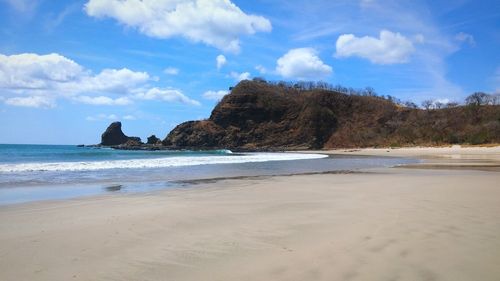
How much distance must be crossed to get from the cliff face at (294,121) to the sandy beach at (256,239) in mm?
100441

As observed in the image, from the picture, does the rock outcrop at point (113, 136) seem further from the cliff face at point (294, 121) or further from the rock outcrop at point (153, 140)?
the cliff face at point (294, 121)

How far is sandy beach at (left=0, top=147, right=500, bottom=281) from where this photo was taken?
4527 mm

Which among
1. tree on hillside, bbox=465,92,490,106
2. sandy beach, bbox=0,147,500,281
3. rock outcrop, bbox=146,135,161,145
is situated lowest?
sandy beach, bbox=0,147,500,281

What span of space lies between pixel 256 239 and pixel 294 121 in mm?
124910

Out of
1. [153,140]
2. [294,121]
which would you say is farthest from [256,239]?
[153,140]

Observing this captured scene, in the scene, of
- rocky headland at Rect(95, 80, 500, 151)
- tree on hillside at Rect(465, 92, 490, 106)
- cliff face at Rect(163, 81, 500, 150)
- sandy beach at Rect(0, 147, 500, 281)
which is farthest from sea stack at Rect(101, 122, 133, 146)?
sandy beach at Rect(0, 147, 500, 281)

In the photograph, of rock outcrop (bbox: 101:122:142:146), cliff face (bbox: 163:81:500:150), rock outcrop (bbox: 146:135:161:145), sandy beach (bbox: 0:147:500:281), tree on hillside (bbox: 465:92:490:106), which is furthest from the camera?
rock outcrop (bbox: 101:122:142:146)

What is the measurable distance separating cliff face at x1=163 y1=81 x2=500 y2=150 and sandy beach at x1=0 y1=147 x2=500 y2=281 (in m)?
100

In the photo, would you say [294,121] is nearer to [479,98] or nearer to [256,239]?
[479,98]

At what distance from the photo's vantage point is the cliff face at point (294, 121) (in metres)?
115

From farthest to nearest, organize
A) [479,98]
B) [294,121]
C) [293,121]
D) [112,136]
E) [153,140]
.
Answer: [112,136] < [153,140] < [293,121] < [294,121] < [479,98]

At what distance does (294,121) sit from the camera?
12988cm

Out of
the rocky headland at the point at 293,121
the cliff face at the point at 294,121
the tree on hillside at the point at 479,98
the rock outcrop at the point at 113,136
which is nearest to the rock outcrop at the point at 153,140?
the rocky headland at the point at 293,121

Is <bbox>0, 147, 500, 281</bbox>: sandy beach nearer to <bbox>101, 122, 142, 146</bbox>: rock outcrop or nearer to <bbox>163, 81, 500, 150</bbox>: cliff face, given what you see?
<bbox>163, 81, 500, 150</bbox>: cliff face
